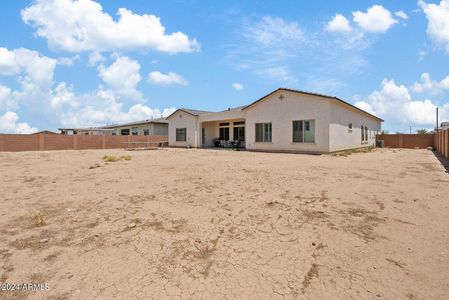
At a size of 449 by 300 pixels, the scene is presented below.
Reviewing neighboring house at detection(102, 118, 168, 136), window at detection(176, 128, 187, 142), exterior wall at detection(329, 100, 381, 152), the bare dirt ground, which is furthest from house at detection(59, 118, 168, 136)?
the bare dirt ground

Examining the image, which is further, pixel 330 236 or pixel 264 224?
pixel 264 224

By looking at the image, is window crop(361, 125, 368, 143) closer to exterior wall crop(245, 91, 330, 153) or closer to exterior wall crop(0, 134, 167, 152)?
exterior wall crop(245, 91, 330, 153)

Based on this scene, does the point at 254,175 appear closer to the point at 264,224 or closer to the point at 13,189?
the point at 264,224

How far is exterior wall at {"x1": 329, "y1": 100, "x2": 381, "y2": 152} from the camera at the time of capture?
58.4 ft

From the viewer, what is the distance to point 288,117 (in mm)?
19062

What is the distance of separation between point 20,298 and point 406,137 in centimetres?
3342

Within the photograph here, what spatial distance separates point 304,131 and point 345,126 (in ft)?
12.8

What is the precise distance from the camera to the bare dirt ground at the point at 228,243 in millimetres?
2594

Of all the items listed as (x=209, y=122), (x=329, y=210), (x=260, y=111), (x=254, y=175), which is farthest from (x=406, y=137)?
(x=329, y=210)

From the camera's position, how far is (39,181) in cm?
826

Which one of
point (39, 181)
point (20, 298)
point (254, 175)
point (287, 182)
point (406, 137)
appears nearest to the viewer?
point (20, 298)

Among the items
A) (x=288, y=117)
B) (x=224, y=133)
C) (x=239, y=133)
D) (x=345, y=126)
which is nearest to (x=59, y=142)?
(x=224, y=133)

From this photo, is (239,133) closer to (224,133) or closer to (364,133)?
(224,133)

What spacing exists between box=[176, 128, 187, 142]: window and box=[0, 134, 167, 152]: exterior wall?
3.81 metres
